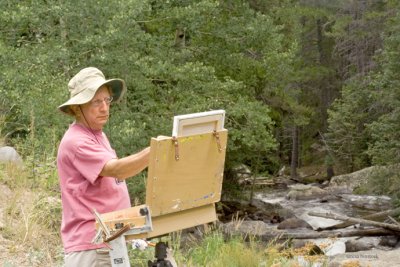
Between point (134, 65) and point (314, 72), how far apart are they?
90.8 feet

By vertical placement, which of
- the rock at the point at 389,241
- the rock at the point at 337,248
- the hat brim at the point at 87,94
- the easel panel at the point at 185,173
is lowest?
the rock at the point at 389,241

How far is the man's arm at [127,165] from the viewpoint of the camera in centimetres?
325

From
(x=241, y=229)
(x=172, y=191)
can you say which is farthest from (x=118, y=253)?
(x=241, y=229)

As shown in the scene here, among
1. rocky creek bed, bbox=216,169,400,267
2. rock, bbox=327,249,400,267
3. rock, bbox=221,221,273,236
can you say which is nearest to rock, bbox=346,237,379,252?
rocky creek bed, bbox=216,169,400,267

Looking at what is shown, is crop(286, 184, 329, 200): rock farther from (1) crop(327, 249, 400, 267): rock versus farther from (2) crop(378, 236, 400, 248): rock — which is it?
(1) crop(327, 249, 400, 267): rock

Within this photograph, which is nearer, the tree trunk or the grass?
the grass

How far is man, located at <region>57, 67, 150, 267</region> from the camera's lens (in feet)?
11.3

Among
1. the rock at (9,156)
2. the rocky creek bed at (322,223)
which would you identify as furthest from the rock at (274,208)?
the rock at (9,156)

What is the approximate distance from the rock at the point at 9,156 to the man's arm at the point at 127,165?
4.92m

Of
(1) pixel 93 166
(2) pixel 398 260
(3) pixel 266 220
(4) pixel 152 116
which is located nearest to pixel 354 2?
(3) pixel 266 220

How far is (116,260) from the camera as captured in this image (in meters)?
3.29

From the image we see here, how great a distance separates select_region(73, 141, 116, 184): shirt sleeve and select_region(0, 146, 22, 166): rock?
479 centimetres

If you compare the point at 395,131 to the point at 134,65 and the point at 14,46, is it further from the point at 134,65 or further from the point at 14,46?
the point at 14,46

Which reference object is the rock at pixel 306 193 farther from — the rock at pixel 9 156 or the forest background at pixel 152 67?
the rock at pixel 9 156
